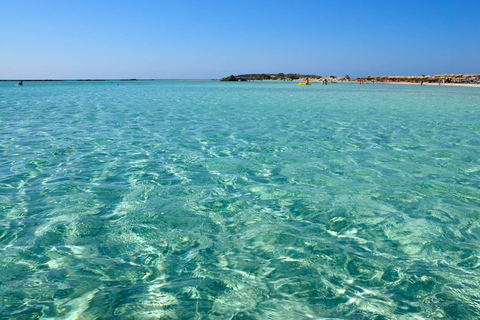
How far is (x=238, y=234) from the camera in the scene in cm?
438

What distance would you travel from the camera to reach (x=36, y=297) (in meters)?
3.08

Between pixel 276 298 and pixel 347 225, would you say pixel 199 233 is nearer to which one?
pixel 276 298

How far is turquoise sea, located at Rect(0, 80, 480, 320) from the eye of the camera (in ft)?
10.1

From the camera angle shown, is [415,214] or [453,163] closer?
[415,214]

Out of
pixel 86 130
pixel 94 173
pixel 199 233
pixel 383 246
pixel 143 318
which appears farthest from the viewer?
pixel 86 130

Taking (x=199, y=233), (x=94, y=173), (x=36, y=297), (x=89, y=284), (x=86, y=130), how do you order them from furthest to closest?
1. (x=86, y=130)
2. (x=94, y=173)
3. (x=199, y=233)
4. (x=89, y=284)
5. (x=36, y=297)

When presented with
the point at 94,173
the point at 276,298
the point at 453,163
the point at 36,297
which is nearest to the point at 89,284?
the point at 36,297

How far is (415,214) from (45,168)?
7394mm

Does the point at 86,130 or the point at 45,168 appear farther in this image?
the point at 86,130

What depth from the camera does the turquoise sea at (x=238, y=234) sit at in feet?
10.1

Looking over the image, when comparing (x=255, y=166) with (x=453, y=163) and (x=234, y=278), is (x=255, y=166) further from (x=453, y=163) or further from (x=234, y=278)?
(x=453, y=163)

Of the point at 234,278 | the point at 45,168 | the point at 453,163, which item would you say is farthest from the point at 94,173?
the point at 453,163

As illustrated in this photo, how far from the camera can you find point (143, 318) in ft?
9.34

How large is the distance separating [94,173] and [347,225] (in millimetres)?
5186
